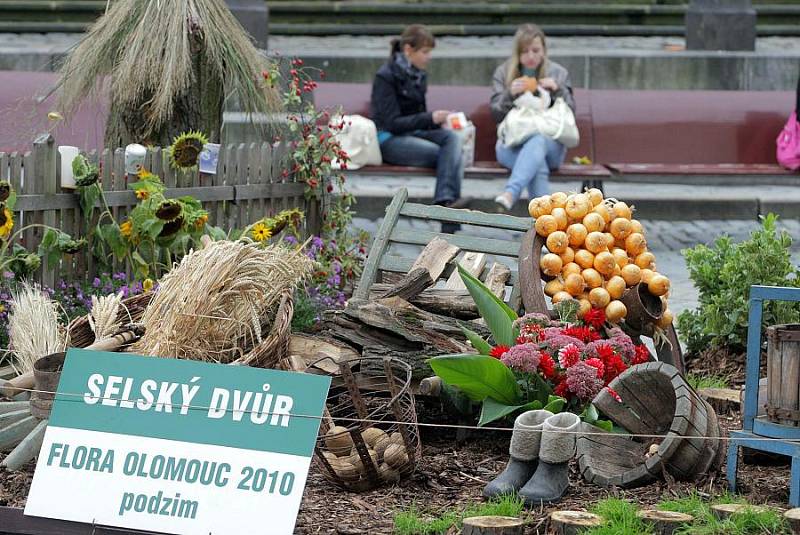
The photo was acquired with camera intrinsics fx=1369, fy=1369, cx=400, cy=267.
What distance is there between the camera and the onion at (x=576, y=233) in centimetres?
Result: 588

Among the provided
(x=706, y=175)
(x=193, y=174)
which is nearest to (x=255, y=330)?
(x=193, y=174)

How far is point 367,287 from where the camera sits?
253 inches

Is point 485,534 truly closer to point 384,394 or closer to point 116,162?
point 384,394

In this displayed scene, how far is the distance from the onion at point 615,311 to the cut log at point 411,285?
2.66ft

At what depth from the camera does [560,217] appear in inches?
232

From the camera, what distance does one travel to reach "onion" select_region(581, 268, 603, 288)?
19.1 feet

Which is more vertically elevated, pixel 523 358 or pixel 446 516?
pixel 523 358

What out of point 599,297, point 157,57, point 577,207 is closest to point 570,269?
point 599,297

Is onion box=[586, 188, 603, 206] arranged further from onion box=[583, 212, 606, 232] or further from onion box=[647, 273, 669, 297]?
onion box=[647, 273, 669, 297]

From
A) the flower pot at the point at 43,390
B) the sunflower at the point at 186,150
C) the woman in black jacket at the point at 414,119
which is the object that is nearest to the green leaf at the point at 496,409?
the flower pot at the point at 43,390

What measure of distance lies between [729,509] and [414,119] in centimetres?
702

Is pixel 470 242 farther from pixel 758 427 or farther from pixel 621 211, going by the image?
pixel 758 427

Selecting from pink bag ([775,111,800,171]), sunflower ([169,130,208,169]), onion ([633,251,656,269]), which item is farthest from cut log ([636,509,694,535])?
pink bag ([775,111,800,171])

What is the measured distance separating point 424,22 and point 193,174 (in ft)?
36.6
